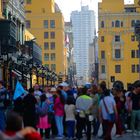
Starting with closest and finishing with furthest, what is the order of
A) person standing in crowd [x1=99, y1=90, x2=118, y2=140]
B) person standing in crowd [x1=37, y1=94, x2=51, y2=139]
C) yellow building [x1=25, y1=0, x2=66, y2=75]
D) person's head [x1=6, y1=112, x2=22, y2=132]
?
person's head [x1=6, y1=112, x2=22, y2=132]
person standing in crowd [x1=99, y1=90, x2=118, y2=140]
person standing in crowd [x1=37, y1=94, x2=51, y2=139]
yellow building [x1=25, y1=0, x2=66, y2=75]

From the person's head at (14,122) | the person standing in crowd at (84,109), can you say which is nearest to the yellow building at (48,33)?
the person standing in crowd at (84,109)

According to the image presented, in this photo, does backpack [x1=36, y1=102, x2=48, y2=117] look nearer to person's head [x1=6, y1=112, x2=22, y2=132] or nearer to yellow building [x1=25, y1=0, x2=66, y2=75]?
person's head [x1=6, y1=112, x2=22, y2=132]

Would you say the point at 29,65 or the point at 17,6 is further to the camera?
the point at 17,6

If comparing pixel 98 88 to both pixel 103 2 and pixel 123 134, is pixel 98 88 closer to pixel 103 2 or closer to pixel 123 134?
pixel 123 134

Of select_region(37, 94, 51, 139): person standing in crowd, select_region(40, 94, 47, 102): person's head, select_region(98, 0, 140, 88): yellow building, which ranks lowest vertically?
select_region(37, 94, 51, 139): person standing in crowd

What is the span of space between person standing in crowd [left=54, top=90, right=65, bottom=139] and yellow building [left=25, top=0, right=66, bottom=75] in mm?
95475

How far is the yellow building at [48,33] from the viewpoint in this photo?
116 m

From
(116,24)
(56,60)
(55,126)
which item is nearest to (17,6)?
(55,126)

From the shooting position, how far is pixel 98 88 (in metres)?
19.8

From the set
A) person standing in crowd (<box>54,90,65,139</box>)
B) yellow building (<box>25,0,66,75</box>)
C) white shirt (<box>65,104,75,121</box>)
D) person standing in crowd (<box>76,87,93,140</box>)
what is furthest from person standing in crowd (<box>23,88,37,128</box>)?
yellow building (<box>25,0,66,75</box>)

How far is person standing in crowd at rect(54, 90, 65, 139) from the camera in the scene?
64.6 ft

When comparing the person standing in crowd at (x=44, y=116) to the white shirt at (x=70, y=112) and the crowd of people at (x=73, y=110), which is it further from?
the white shirt at (x=70, y=112)

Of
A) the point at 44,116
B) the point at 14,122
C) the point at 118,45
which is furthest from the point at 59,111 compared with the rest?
the point at 118,45

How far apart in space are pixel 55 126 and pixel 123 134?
8.22ft
